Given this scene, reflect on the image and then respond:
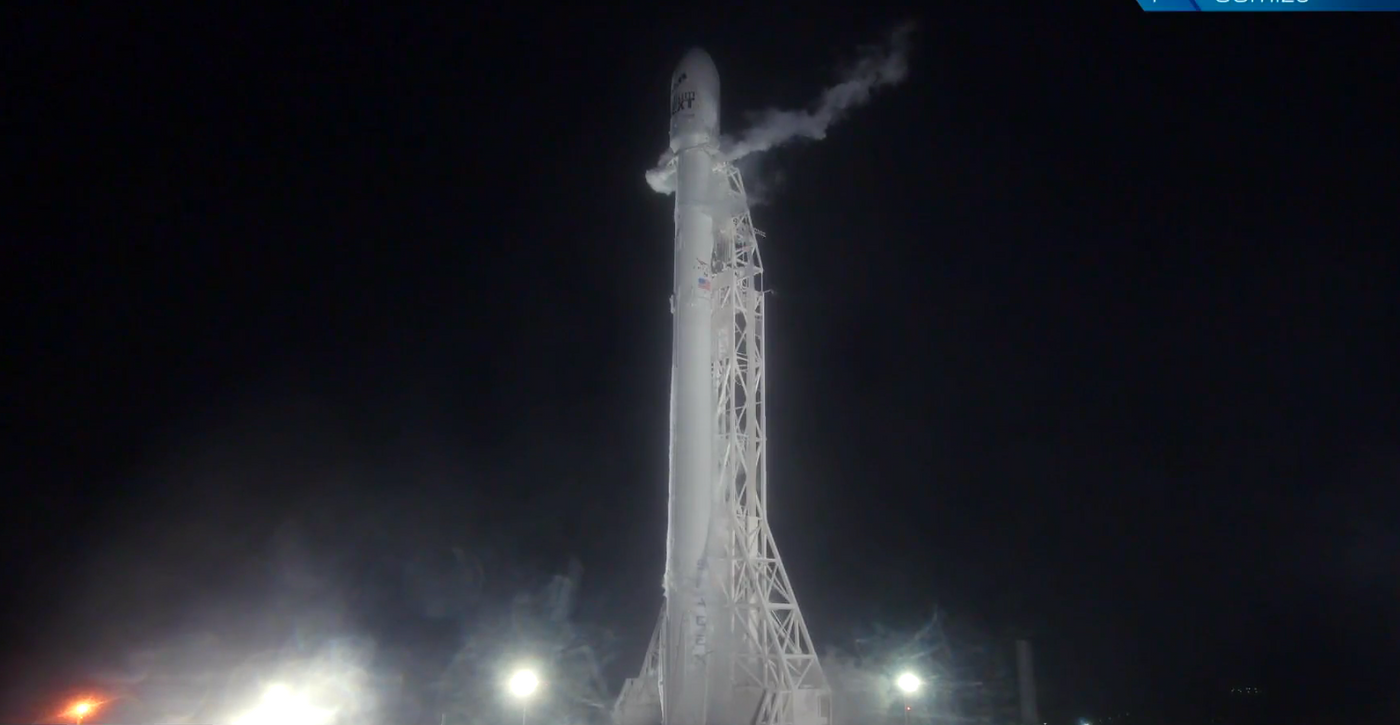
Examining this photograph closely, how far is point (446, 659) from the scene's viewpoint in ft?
106

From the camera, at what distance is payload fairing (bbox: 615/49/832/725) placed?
72.5ft

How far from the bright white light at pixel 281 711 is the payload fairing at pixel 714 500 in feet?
30.0

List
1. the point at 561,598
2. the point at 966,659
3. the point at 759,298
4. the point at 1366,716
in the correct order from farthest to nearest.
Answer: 1. the point at 1366,716
2. the point at 966,659
3. the point at 561,598
4. the point at 759,298

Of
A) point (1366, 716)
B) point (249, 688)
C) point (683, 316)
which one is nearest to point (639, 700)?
point (683, 316)

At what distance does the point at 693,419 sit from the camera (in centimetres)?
2427

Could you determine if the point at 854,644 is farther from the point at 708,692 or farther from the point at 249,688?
the point at 249,688

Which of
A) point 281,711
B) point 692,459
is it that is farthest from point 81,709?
point 692,459

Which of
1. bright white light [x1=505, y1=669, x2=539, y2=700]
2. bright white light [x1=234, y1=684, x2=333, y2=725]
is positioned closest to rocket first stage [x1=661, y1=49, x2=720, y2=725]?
bright white light [x1=505, y1=669, x2=539, y2=700]

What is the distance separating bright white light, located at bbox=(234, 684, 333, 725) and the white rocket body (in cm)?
1055

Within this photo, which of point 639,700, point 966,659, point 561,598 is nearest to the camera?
point 639,700

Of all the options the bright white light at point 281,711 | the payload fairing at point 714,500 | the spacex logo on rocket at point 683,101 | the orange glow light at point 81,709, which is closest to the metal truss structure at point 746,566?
the payload fairing at point 714,500

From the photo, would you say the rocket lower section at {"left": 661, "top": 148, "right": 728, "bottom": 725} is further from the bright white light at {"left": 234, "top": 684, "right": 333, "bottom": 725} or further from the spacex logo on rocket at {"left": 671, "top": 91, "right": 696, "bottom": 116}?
the bright white light at {"left": 234, "top": 684, "right": 333, "bottom": 725}

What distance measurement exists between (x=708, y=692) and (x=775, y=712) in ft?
5.44

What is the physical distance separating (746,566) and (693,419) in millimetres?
3966
